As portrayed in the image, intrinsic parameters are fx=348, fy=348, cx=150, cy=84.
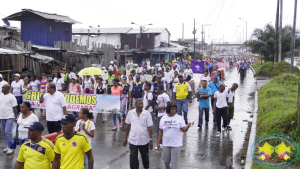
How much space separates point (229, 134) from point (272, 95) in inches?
238

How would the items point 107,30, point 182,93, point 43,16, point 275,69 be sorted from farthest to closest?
1. point 107,30
2. point 43,16
3. point 275,69
4. point 182,93

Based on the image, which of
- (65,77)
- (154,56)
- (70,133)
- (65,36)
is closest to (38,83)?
(65,77)

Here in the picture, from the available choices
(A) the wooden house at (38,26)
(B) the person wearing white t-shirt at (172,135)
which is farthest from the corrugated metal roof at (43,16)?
(B) the person wearing white t-shirt at (172,135)

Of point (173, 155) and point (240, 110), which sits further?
point (240, 110)

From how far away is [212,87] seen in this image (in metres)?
12.1

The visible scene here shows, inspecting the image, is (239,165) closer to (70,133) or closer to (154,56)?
(70,133)

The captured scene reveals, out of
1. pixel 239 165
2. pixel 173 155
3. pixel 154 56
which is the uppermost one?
pixel 154 56

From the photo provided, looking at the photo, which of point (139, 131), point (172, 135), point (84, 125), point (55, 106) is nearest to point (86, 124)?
point (84, 125)

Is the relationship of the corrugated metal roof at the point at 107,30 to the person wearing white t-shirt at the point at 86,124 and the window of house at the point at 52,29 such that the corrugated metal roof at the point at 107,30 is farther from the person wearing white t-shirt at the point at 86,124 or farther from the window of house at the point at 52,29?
the person wearing white t-shirt at the point at 86,124

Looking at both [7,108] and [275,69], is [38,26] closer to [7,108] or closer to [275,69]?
[275,69]

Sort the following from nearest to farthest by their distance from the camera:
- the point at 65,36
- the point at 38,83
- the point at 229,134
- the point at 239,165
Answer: the point at 239,165 < the point at 229,134 < the point at 38,83 < the point at 65,36

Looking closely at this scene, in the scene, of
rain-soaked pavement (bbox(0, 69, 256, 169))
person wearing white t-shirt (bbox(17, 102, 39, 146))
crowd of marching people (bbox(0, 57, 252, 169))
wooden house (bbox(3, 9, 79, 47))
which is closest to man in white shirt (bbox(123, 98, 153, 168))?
crowd of marching people (bbox(0, 57, 252, 169))

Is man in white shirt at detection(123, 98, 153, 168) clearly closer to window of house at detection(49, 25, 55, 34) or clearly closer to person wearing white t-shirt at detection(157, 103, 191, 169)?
person wearing white t-shirt at detection(157, 103, 191, 169)

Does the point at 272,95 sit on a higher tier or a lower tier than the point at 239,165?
higher
